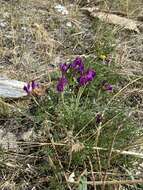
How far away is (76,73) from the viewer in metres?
2.96

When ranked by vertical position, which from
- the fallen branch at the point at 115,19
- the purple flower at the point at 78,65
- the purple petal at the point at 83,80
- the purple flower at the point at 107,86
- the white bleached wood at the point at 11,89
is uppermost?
the fallen branch at the point at 115,19

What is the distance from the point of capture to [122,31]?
3.96 meters

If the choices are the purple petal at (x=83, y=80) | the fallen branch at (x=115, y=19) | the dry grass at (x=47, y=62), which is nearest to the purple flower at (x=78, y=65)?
the purple petal at (x=83, y=80)

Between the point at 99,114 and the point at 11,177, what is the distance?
2.04 feet

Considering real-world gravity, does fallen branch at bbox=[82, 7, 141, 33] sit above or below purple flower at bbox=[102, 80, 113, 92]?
above

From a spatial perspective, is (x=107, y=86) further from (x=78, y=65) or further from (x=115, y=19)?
(x=115, y=19)

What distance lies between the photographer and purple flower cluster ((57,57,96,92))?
107 inches

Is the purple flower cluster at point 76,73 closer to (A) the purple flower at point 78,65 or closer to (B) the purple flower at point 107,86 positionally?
(A) the purple flower at point 78,65

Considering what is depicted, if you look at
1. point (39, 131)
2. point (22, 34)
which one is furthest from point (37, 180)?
point (22, 34)

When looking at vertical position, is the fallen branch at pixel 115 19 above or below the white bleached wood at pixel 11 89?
above

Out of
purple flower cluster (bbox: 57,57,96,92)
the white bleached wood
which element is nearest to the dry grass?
the white bleached wood

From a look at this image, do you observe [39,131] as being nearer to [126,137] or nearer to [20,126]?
[20,126]

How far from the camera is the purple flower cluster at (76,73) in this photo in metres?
2.72

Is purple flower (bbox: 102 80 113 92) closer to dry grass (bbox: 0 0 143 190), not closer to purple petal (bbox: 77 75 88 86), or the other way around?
dry grass (bbox: 0 0 143 190)
